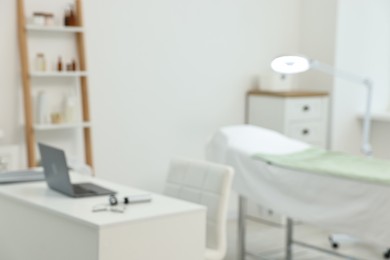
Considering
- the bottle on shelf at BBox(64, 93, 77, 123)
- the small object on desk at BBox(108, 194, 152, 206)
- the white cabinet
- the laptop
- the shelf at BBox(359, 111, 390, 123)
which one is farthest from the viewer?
the shelf at BBox(359, 111, 390, 123)

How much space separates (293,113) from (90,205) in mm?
2687

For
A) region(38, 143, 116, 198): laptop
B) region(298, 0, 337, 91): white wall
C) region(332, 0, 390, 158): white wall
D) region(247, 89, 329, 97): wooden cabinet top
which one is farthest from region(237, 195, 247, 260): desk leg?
region(298, 0, 337, 91): white wall

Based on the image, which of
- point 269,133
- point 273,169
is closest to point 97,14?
point 269,133

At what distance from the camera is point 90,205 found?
2.65 m

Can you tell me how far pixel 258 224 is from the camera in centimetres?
522

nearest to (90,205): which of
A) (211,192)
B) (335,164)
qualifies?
(211,192)

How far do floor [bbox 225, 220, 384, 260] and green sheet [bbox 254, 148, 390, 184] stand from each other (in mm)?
881

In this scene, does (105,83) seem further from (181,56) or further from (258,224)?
(258,224)

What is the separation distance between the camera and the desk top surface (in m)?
2.45

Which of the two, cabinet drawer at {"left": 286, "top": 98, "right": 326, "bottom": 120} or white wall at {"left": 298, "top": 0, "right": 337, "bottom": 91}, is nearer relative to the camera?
cabinet drawer at {"left": 286, "top": 98, "right": 326, "bottom": 120}

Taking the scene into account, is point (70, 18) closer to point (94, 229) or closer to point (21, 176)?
point (21, 176)

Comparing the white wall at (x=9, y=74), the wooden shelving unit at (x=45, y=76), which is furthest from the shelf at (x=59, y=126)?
the white wall at (x=9, y=74)

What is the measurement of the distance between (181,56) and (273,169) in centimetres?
157

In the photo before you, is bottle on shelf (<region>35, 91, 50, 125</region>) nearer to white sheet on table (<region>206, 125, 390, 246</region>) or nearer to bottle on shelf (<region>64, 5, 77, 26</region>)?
bottle on shelf (<region>64, 5, 77, 26</region>)
